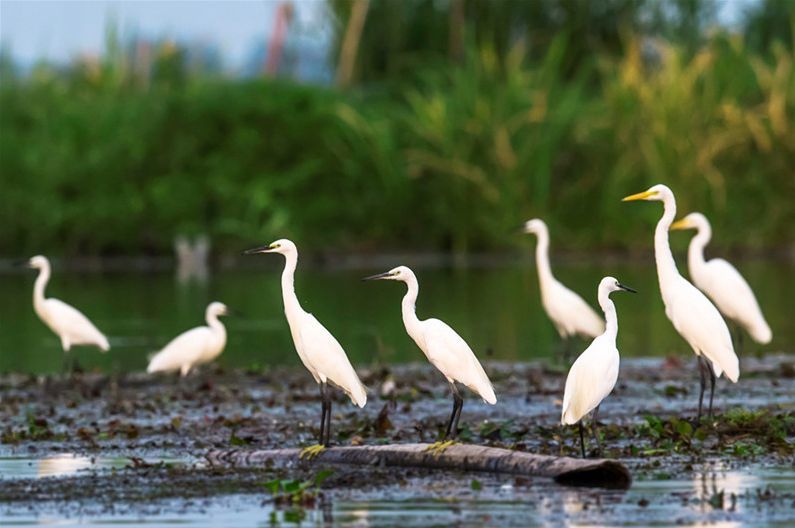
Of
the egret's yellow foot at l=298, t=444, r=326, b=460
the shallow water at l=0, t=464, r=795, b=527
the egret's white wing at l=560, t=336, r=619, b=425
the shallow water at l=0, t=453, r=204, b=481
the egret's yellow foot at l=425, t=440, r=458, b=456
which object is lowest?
the shallow water at l=0, t=464, r=795, b=527

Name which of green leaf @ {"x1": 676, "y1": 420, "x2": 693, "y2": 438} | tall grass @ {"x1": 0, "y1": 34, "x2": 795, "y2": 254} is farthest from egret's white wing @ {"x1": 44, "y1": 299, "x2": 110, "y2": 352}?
tall grass @ {"x1": 0, "y1": 34, "x2": 795, "y2": 254}

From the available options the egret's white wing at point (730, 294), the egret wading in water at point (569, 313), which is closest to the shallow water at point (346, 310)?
the egret wading in water at point (569, 313)

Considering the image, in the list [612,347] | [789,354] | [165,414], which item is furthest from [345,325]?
[612,347]

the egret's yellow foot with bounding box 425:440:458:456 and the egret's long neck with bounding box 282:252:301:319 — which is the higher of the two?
the egret's long neck with bounding box 282:252:301:319

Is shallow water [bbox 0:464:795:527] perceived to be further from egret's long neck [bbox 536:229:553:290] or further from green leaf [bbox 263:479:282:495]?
egret's long neck [bbox 536:229:553:290]

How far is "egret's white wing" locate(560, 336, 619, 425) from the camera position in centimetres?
1055

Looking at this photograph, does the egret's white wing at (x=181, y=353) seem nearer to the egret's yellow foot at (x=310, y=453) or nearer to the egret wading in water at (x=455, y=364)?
the egret wading in water at (x=455, y=364)

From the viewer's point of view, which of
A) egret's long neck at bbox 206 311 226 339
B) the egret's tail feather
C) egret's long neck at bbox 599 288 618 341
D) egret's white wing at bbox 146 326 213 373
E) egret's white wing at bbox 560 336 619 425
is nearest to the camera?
egret's white wing at bbox 560 336 619 425

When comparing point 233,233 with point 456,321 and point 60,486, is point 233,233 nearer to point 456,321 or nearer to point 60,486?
point 456,321

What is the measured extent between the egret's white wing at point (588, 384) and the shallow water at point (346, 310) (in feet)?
19.6

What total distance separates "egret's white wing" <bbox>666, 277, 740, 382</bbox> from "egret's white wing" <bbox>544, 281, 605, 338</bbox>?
5.06 meters

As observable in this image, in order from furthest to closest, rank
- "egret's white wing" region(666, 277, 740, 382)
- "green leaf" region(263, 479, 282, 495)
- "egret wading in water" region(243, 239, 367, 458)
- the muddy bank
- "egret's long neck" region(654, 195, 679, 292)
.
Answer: "egret's long neck" region(654, 195, 679, 292), "egret's white wing" region(666, 277, 740, 382), "egret wading in water" region(243, 239, 367, 458), "green leaf" region(263, 479, 282, 495), the muddy bank

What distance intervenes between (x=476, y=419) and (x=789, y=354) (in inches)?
250

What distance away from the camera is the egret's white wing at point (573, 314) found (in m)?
18.1
